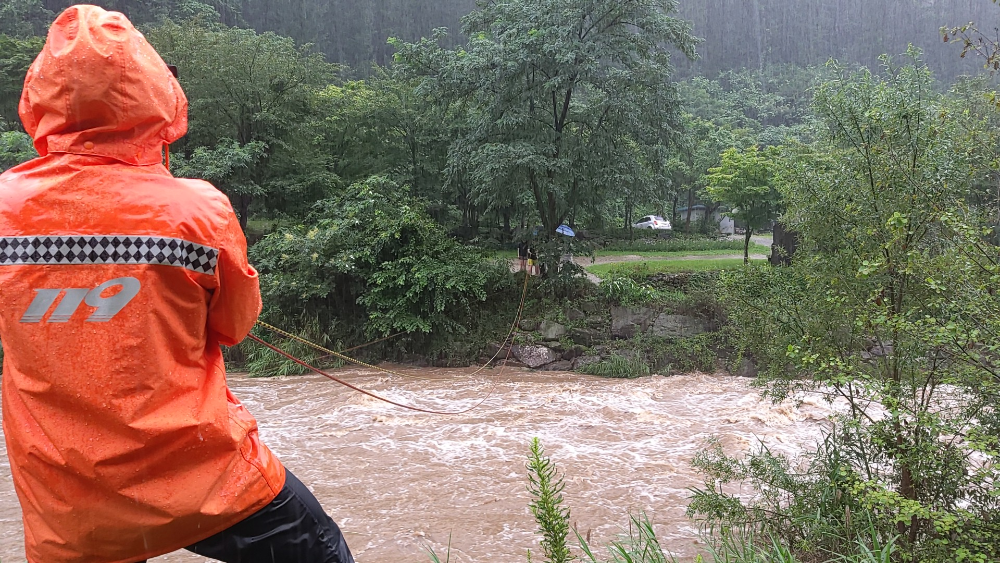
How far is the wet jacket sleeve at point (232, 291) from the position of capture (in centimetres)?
175

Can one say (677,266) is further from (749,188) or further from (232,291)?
(232,291)

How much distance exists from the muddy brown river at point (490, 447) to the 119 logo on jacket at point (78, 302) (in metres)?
4.15

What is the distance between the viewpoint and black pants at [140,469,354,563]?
5.95 feet

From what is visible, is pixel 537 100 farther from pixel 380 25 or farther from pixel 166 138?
pixel 380 25

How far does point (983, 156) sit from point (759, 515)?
8.50ft

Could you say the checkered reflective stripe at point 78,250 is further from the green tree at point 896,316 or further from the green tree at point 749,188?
the green tree at point 749,188

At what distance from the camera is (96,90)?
1.61 meters

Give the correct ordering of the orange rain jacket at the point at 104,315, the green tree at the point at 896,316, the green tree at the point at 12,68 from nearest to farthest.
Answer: the orange rain jacket at the point at 104,315, the green tree at the point at 896,316, the green tree at the point at 12,68

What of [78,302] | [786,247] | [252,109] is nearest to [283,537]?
[78,302]

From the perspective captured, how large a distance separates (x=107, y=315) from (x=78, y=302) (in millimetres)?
77

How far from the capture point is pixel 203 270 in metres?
1.70

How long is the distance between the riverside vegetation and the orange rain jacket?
932 mm

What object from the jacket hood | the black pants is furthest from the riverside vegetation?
the jacket hood

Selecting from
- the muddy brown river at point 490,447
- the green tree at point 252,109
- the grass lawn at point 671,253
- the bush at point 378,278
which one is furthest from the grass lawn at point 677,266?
the green tree at point 252,109
